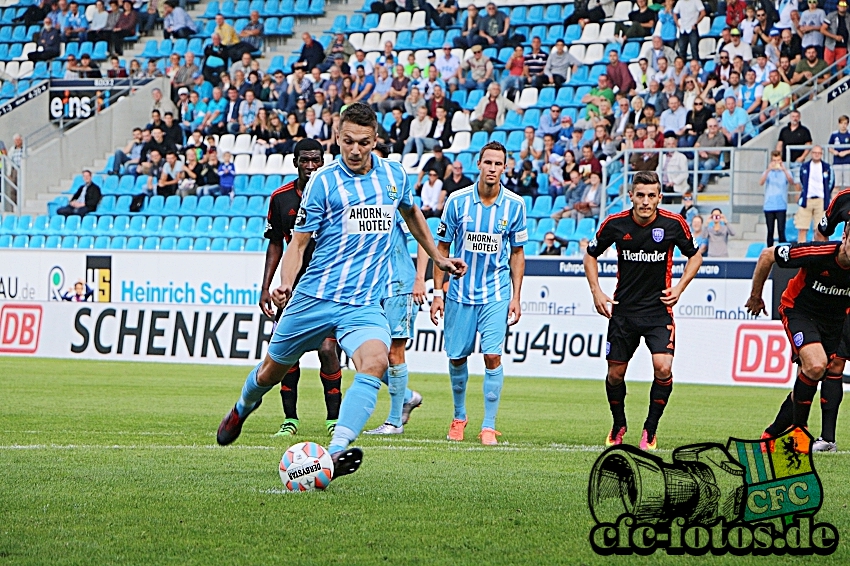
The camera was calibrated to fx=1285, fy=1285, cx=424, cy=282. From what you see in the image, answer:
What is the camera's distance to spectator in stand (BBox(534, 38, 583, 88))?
2658cm

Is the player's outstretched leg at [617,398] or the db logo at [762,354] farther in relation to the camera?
the db logo at [762,354]

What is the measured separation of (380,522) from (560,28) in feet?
76.7

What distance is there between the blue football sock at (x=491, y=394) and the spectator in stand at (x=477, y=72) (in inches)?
683

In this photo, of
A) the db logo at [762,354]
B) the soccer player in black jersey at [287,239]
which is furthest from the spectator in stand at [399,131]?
the soccer player in black jersey at [287,239]

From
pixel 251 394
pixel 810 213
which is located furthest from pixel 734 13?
pixel 251 394

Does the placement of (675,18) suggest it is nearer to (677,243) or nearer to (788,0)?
(788,0)

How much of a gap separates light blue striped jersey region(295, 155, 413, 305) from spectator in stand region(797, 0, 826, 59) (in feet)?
58.1

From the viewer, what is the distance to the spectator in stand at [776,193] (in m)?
20.3

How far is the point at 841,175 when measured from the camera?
20.6 metres

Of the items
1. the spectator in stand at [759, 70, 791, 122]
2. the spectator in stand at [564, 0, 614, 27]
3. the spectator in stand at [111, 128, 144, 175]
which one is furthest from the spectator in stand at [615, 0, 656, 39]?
the spectator in stand at [111, 128, 144, 175]

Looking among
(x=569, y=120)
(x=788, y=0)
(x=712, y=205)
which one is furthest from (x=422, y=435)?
(x=788, y=0)

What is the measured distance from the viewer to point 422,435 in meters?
10.5

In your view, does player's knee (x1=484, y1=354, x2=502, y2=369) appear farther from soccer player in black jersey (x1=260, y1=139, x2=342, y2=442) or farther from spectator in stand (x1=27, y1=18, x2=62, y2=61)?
spectator in stand (x1=27, y1=18, x2=62, y2=61)

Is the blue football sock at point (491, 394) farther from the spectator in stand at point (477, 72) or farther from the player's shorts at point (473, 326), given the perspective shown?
the spectator in stand at point (477, 72)
